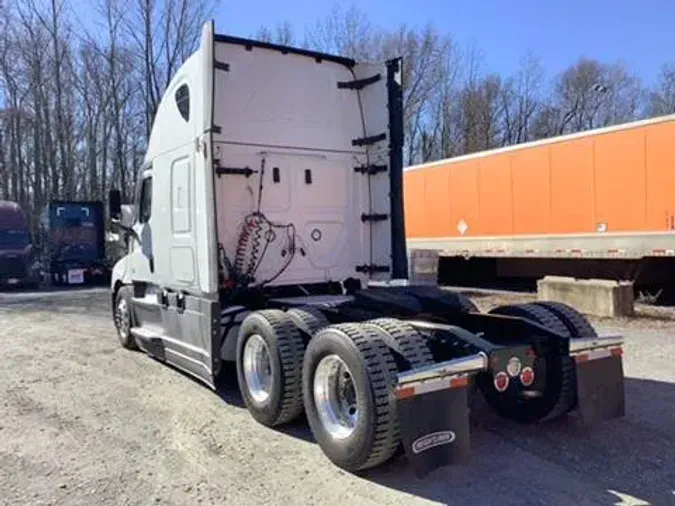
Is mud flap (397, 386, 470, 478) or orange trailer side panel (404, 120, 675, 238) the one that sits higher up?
orange trailer side panel (404, 120, 675, 238)

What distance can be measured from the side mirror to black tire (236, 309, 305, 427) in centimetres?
401

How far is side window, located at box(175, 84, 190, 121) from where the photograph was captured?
22.1 ft

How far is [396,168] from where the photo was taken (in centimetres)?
741

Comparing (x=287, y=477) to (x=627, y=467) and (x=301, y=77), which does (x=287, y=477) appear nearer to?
(x=627, y=467)

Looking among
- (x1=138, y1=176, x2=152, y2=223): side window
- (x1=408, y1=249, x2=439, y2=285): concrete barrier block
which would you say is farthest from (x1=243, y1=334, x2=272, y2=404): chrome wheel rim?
(x1=408, y1=249, x2=439, y2=285): concrete barrier block

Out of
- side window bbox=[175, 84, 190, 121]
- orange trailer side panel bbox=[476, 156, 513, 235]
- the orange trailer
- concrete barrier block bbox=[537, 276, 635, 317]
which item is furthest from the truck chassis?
orange trailer side panel bbox=[476, 156, 513, 235]

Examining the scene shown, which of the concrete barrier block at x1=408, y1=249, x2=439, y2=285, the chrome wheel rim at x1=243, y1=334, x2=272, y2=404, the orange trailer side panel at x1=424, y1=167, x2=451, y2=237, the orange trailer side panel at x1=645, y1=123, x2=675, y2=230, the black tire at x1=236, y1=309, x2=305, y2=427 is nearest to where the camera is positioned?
the black tire at x1=236, y1=309, x2=305, y2=427

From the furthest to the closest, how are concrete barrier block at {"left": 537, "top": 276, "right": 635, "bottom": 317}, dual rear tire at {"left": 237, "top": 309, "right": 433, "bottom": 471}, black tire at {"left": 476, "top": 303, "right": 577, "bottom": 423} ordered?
concrete barrier block at {"left": 537, "top": 276, "right": 635, "bottom": 317}, black tire at {"left": 476, "top": 303, "right": 577, "bottom": 423}, dual rear tire at {"left": 237, "top": 309, "right": 433, "bottom": 471}

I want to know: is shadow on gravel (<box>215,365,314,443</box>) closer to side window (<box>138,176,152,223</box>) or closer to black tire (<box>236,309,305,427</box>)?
black tire (<box>236,309,305,427</box>)

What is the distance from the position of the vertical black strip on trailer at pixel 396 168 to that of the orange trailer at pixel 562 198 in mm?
8278

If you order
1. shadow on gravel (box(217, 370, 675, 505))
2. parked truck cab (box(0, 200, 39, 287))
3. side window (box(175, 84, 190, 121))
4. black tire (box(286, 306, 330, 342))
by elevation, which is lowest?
shadow on gravel (box(217, 370, 675, 505))

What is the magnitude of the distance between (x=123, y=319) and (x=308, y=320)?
490 centimetres

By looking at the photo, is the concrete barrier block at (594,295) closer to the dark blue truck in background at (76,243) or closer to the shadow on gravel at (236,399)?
the shadow on gravel at (236,399)

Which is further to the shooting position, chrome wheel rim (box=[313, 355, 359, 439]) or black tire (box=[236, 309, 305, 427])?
black tire (box=[236, 309, 305, 427])
